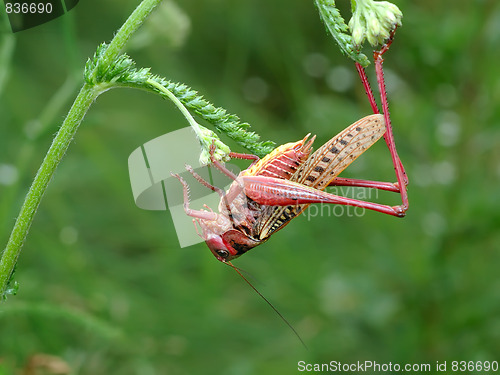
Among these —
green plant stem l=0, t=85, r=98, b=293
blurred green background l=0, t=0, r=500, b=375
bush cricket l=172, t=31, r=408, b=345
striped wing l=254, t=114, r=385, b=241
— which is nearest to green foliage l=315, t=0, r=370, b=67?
bush cricket l=172, t=31, r=408, b=345

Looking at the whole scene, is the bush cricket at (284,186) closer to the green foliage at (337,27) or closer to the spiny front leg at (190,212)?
the spiny front leg at (190,212)

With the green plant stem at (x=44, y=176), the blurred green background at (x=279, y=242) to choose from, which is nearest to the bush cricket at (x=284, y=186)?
the green plant stem at (x=44, y=176)

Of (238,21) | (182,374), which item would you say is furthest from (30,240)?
(238,21)

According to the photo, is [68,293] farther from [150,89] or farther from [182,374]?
[150,89]

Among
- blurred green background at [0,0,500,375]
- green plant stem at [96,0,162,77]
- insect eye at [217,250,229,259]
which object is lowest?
blurred green background at [0,0,500,375]

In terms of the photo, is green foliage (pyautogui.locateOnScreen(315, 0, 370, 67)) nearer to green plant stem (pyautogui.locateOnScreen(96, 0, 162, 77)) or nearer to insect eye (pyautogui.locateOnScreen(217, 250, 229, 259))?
green plant stem (pyautogui.locateOnScreen(96, 0, 162, 77))
